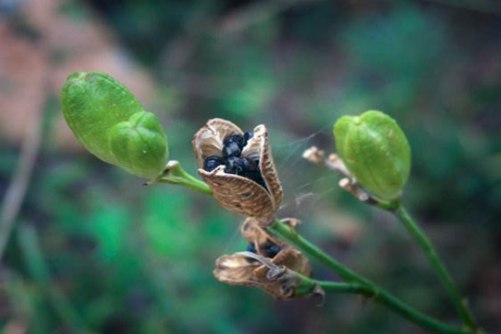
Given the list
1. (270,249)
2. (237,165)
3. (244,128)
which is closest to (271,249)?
(270,249)

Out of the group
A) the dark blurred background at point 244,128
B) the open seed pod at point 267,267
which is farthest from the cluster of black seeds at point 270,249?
the dark blurred background at point 244,128

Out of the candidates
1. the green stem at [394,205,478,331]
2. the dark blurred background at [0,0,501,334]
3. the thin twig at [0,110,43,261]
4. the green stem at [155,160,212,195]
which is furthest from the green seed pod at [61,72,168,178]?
the thin twig at [0,110,43,261]

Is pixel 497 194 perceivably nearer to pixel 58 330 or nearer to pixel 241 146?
pixel 58 330

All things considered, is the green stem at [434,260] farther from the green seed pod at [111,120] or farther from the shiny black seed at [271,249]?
the green seed pod at [111,120]

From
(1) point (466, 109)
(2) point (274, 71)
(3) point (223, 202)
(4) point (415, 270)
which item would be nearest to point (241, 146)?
(3) point (223, 202)

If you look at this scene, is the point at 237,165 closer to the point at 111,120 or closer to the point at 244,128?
the point at 111,120

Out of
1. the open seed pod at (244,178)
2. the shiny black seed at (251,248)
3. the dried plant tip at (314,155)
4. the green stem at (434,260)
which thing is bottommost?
the green stem at (434,260)
